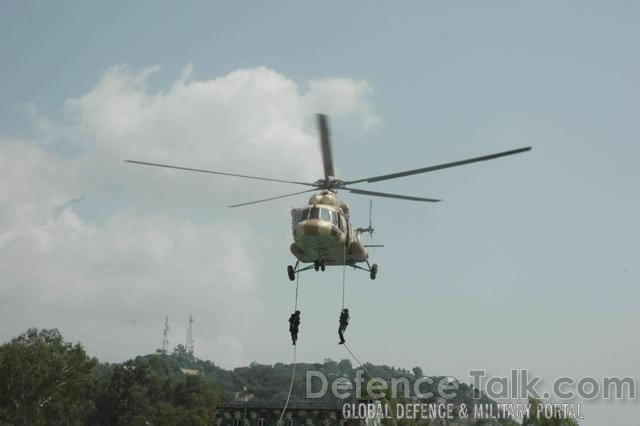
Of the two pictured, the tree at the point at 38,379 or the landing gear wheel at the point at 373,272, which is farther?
the tree at the point at 38,379

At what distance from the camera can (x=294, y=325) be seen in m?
24.4

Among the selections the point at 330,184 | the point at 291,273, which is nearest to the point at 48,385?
the point at 291,273

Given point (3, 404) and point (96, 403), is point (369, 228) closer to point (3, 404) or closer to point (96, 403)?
point (3, 404)

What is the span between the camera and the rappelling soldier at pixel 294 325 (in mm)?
24281

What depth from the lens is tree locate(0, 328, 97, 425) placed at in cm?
6488

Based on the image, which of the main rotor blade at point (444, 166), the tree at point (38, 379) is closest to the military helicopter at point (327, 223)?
the main rotor blade at point (444, 166)

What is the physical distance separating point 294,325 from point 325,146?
6459 millimetres

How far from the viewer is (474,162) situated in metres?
21.3

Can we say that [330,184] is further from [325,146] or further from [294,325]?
[294,325]

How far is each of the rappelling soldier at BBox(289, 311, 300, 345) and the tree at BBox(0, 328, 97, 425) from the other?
49.3 meters

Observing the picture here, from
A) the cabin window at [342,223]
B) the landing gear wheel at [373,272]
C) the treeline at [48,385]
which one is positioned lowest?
the treeline at [48,385]

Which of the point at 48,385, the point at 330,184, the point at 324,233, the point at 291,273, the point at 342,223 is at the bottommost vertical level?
the point at 48,385

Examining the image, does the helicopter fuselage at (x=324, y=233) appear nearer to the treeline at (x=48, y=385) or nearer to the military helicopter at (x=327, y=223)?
the military helicopter at (x=327, y=223)

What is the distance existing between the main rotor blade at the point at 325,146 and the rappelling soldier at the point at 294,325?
545 cm
